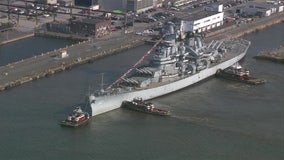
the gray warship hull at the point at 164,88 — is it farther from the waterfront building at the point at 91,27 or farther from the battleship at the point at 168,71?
the waterfront building at the point at 91,27

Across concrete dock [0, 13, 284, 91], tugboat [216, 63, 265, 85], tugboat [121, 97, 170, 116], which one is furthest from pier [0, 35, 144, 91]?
tugboat [216, 63, 265, 85]

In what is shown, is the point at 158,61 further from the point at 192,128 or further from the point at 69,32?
the point at 69,32

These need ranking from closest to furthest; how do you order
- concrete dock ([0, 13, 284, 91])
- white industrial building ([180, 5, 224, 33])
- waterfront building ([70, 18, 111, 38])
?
1. concrete dock ([0, 13, 284, 91])
2. waterfront building ([70, 18, 111, 38])
3. white industrial building ([180, 5, 224, 33])

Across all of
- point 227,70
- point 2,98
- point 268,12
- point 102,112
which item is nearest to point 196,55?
point 227,70

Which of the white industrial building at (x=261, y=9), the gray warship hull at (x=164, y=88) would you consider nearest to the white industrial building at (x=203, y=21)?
the white industrial building at (x=261, y=9)

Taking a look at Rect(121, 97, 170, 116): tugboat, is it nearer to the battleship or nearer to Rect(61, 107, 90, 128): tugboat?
the battleship
